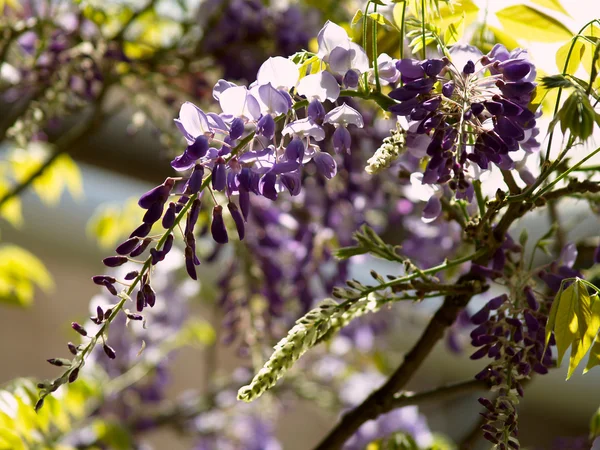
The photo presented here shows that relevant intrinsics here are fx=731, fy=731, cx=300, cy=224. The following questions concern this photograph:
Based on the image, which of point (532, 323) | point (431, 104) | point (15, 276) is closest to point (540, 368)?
point (532, 323)

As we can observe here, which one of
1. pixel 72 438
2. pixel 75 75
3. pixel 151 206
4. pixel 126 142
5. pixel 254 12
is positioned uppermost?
pixel 126 142

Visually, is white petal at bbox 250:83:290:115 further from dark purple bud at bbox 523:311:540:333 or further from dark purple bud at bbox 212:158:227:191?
dark purple bud at bbox 523:311:540:333

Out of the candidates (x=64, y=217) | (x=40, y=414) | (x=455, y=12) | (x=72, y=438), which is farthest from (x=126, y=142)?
(x=455, y=12)

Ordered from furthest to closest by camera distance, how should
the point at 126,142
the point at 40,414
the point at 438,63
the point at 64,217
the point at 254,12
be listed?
the point at 64,217
the point at 126,142
the point at 254,12
the point at 40,414
the point at 438,63

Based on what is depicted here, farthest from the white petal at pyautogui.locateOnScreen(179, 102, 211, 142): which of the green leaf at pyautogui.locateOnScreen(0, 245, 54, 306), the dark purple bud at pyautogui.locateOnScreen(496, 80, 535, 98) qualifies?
the green leaf at pyautogui.locateOnScreen(0, 245, 54, 306)

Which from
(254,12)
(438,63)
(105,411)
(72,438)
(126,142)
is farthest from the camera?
(126,142)

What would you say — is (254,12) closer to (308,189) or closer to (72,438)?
(308,189)
